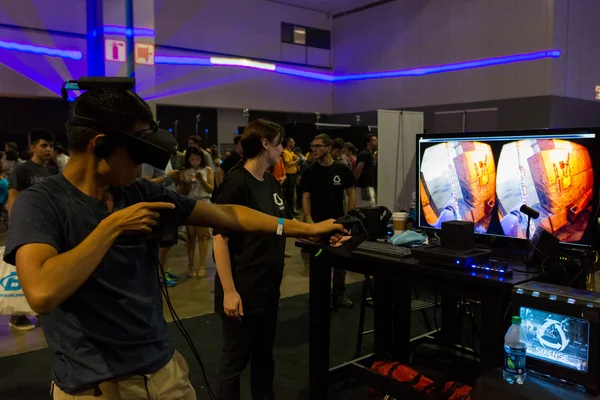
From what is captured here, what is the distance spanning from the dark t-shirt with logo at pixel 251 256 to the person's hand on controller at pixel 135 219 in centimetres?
110

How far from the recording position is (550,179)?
7.34 feet

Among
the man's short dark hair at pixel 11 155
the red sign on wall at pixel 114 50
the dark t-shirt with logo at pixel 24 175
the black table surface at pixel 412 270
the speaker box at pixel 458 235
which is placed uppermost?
the red sign on wall at pixel 114 50

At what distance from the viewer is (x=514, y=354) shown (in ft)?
6.04

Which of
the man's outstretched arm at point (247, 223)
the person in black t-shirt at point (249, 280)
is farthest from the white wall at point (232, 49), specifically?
the man's outstretched arm at point (247, 223)

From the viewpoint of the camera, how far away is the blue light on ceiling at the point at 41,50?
9.82m

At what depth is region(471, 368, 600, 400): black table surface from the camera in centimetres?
170

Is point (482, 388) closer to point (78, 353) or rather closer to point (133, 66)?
point (78, 353)

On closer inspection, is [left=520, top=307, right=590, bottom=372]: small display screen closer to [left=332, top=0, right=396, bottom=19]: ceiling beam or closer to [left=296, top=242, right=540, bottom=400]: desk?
[left=296, top=242, right=540, bottom=400]: desk

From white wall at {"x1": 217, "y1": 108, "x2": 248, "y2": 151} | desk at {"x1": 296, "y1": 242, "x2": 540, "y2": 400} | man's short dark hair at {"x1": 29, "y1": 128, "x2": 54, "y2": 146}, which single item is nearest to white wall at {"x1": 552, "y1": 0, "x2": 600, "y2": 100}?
white wall at {"x1": 217, "y1": 108, "x2": 248, "y2": 151}

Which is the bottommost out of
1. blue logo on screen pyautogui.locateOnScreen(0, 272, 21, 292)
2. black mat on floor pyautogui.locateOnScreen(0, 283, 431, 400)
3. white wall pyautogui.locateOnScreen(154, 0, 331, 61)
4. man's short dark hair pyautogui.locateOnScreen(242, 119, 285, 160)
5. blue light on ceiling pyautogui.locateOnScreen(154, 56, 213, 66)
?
black mat on floor pyautogui.locateOnScreen(0, 283, 431, 400)

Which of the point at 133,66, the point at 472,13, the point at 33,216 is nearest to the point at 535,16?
the point at 472,13

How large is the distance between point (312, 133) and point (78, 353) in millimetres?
10734

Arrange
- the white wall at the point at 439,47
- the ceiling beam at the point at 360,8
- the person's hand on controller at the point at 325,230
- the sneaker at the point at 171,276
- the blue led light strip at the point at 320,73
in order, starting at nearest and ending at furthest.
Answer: the person's hand on controller at the point at 325,230
the sneaker at the point at 171,276
the blue led light strip at the point at 320,73
the white wall at the point at 439,47
the ceiling beam at the point at 360,8

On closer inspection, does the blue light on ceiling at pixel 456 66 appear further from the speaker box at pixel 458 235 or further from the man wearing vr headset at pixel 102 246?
the man wearing vr headset at pixel 102 246
